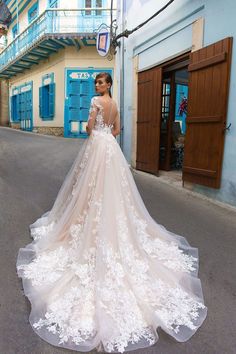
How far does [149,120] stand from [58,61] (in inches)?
322

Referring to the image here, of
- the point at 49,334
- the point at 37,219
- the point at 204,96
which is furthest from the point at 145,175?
the point at 49,334

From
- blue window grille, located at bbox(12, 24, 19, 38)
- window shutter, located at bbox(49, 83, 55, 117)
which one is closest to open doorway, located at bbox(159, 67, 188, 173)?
window shutter, located at bbox(49, 83, 55, 117)

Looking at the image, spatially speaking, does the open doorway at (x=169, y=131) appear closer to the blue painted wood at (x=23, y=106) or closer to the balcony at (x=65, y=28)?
the balcony at (x=65, y=28)

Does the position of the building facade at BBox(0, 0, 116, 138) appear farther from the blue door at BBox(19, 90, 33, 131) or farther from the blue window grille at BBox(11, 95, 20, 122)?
the blue window grille at BBox(11, 95, 20, 122)

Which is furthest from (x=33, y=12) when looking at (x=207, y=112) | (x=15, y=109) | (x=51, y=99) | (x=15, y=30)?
(x=207, y=112)

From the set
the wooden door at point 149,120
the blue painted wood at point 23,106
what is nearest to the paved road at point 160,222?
the wooden door at point 149,120

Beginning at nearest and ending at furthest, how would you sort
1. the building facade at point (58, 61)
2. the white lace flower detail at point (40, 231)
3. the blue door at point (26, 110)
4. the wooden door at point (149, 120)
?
the white lace flower detail at point (40, 231), the wooden door at point (149, 120), the building facade at point (58, 61), the blue door at point (26, 110)

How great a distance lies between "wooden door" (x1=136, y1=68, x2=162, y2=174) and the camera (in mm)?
6715

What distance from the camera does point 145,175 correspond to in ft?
23.3

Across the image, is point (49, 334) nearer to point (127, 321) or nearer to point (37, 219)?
point (127, 321)

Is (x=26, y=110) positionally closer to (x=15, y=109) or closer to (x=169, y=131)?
(x=15, y=109)

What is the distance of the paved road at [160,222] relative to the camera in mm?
1887

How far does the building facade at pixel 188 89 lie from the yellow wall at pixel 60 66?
4822 mm

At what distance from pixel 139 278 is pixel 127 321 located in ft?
1.53
